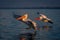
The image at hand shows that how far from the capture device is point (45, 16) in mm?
1937

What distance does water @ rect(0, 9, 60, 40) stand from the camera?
177cm

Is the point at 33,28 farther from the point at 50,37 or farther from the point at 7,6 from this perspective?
the point at 7,6

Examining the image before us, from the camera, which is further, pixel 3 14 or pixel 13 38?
pixel 3 14

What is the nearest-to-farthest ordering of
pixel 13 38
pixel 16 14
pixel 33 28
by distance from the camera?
pixel 13 38 < pixel 33 28 < pixel 16 14

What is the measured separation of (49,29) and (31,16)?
27 cm

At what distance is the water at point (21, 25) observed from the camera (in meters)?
1.77

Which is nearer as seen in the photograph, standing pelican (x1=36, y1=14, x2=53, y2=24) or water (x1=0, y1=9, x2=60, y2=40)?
water (x1=0, y1=9, x2=60, y2=40)

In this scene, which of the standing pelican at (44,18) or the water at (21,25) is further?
the standing pelican at (44,18)

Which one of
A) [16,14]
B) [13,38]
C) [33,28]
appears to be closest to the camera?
[13,38]

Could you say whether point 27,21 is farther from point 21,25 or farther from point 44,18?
point 44,18

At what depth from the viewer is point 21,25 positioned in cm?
190

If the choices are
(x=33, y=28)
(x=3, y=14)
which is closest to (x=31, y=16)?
(x=33, y=28)

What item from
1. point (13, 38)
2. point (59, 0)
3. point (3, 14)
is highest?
point (59, 0)

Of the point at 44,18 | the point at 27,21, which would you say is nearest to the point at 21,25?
the point at 27,21
